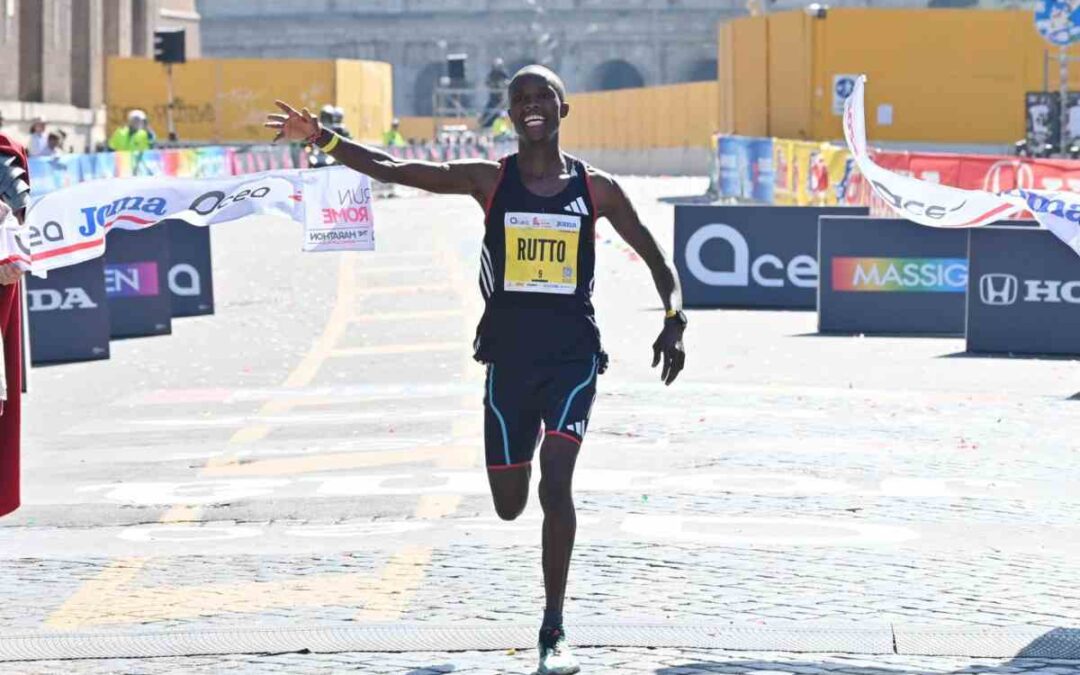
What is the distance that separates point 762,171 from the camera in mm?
43031

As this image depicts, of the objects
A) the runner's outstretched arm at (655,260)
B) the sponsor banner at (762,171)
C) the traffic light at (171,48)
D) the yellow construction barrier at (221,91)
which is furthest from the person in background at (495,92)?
the runner's outstretched arm at (655,260)

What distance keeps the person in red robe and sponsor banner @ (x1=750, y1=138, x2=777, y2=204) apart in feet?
112

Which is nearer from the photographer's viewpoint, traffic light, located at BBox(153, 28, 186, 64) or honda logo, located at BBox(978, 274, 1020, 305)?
honda logo, located at BBox(978, 274, 1020, 305)

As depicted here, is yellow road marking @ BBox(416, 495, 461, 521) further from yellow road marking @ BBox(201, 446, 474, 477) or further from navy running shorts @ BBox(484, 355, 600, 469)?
navy running shorts @ BBox(484, 355, 600, 469)

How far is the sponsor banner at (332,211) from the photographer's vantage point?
18.4 meters

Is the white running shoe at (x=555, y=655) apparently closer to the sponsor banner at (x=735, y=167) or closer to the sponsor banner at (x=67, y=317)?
the sponsor banner at (x=67, y=317)

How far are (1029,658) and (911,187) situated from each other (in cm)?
1280

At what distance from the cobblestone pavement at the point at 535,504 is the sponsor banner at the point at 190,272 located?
2.25 meters

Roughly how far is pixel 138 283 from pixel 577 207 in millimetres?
13491

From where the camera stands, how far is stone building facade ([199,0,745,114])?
127m

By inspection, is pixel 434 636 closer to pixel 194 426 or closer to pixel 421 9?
pixel 194 426

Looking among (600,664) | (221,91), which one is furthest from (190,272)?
(221,91)

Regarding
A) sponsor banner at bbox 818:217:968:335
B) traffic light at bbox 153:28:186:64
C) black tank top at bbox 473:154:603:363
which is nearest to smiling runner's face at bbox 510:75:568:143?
black tank top at bbox 473:154:603:363

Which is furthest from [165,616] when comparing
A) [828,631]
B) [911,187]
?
[911,187]
